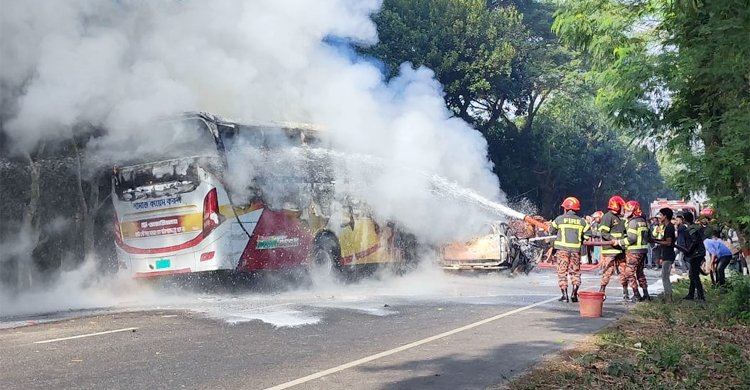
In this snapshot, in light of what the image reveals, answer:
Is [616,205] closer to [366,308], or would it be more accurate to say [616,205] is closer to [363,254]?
[366,308]

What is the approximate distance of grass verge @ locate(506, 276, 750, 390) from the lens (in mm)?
6324

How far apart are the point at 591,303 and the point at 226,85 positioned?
287 inches

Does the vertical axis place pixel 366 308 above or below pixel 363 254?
below

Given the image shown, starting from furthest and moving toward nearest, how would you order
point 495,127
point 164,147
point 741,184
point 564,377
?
point 495,127 → point 164,147 → point 741,184 → point 564,377

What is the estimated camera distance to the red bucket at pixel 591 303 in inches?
413

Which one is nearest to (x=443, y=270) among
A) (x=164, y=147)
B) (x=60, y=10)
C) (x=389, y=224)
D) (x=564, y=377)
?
(x=389, y=224)

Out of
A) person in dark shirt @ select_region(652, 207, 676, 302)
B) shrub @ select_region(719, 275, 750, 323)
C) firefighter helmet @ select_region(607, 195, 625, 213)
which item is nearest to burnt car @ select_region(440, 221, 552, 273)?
firefighter helmet @ select_region(607, 195, 625, 213)

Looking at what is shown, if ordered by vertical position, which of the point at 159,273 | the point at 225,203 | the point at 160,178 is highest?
the point at 160,178

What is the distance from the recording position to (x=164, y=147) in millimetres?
13312

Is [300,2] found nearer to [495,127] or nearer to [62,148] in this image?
[62,148]

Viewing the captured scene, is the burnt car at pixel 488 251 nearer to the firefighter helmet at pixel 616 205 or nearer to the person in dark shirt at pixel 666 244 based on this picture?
the firefighter helmet at pixel 616 205

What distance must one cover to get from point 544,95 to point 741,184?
87.4ft

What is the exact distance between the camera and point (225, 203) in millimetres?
13164

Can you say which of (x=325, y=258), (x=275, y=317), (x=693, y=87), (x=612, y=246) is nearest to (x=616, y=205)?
(x=612, y=246)
